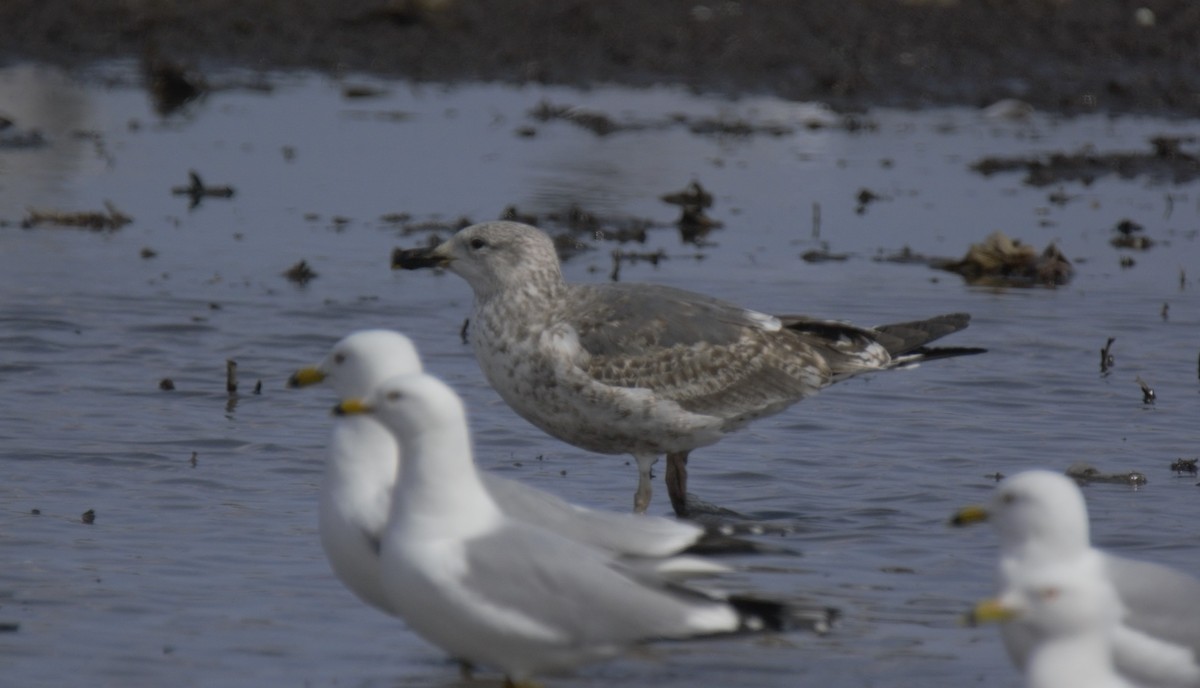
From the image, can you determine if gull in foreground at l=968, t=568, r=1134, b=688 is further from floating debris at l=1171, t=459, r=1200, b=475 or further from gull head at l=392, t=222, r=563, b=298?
floating debris at l=1171, t=459, r=1200, b=475

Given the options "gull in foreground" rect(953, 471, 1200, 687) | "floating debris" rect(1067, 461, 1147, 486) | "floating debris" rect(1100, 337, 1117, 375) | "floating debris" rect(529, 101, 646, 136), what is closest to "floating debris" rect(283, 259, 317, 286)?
"floating debris" rect(1100, 337, 1117, 375)

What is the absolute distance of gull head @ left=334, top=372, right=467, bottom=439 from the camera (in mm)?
5383

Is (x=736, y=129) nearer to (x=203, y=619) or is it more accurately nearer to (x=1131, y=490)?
(x=1131, y=490)

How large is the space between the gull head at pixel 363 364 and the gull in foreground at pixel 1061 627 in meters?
2.10

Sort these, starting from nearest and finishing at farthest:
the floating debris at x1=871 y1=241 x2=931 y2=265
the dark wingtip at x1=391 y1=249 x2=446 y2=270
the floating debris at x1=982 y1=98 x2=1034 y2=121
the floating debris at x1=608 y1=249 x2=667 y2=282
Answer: the dark wingtip at x1=391 y1=249 x2=446 y2=270 → the floating debris at x1=608 y1=249 x2=667 y2=282 → the floating debris at x1=871 y1=241 x2=931 y2=265 → the floating debris at x1=982 y1=98 x2=1034 y2=121

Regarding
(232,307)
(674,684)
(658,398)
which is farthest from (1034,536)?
(232,307)

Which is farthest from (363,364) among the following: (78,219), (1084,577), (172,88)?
(172,88)

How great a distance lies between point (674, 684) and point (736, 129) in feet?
41.8

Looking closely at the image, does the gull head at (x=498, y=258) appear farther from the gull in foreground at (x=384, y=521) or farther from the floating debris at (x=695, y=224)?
the floating debris at (x=695, y=224)

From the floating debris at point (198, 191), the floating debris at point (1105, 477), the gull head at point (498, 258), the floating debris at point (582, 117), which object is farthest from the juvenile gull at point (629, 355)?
the floating debris at point (582, 117)

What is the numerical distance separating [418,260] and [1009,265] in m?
5.85

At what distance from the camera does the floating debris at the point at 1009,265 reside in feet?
42.7

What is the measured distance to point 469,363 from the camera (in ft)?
34.6

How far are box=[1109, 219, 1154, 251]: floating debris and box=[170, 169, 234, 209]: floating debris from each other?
6.46 m
